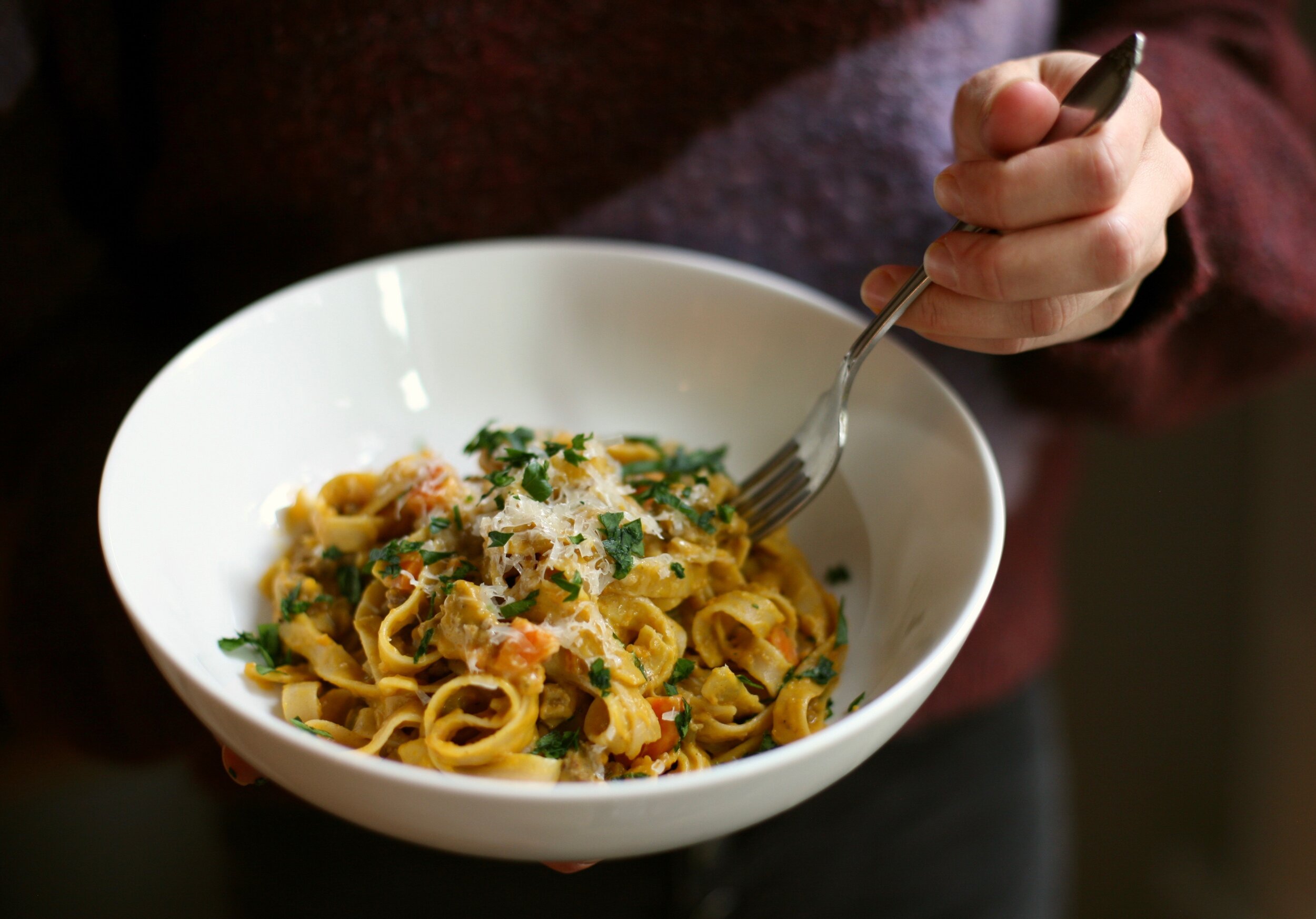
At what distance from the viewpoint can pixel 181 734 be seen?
1495 millimetres

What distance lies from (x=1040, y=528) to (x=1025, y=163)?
1.23 meters

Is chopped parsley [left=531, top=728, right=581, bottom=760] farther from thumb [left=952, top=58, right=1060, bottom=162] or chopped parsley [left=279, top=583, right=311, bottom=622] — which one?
thumb [left=952, top=58, right=1060, bottom=162]

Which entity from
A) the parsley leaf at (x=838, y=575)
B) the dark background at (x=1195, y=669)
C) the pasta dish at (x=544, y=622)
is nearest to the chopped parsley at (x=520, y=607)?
the pasta dish at (x=544, y=622)

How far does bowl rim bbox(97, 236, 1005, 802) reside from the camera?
72 centimetres

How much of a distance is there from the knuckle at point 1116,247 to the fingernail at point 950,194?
137 millimetres

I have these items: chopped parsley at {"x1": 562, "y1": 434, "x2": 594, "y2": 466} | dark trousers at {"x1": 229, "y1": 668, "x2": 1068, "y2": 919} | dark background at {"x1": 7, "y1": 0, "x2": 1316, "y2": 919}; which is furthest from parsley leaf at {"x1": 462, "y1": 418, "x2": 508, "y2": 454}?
dark background at {"x1": 7, "y1": 0, "x2": 1316, "y2": 919}

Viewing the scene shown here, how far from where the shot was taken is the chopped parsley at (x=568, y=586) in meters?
0.98

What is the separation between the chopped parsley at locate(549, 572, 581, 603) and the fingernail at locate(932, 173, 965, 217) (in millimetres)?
559

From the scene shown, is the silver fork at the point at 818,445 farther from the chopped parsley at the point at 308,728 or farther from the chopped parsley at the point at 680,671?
the chopped parsley at the point at 308,728

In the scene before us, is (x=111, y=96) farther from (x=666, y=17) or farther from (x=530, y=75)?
(x=666, y=17)

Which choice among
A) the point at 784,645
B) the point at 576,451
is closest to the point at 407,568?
the point at 576,451

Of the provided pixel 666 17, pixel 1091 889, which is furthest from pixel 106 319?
pixel 1091 889

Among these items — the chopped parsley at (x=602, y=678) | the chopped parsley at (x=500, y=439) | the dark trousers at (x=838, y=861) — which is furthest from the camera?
the dark trousers at (x=838, y=861)

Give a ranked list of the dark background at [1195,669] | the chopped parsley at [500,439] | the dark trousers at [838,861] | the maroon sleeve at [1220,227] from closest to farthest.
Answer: the chopped parsley at [500,439] < the maroon sleeve at [1220,227] < the dark trousers at [838,861] < the dark background at [1195,669]
